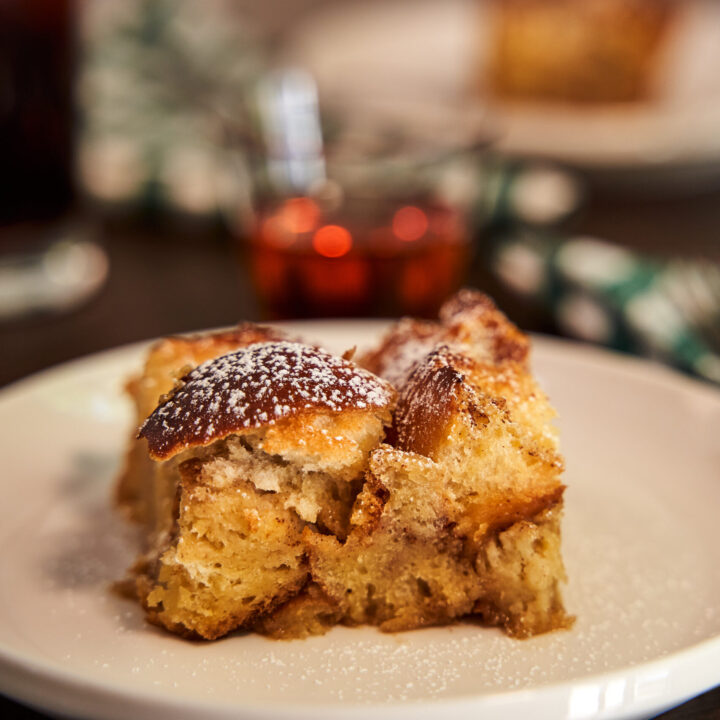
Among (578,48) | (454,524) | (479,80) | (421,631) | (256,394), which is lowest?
(479,80)

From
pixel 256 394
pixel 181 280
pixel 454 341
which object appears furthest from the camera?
pixel 181 280

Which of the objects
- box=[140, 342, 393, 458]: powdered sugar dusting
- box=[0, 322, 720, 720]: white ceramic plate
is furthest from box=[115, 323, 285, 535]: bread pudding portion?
box=[140, 342, 393, 458]: powdered sugar dusting

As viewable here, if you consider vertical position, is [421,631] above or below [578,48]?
above

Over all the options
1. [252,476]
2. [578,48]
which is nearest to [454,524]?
[252,476]

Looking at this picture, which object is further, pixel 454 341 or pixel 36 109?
pixel 36 109

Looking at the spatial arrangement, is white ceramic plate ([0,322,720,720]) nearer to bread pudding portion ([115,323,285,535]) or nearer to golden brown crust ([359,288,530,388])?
bread pudding portion ([115,323,285,535])

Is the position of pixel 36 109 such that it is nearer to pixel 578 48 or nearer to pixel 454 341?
pixel 454 341

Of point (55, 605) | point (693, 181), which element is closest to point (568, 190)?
point (693, 181)

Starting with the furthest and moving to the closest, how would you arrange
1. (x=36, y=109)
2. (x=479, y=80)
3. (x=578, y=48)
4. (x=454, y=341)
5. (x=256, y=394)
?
(x=479, y=80) → (x=578, y=48) → (x=36, y=109) → (x=454, y=341) → (x=256, y=394)
